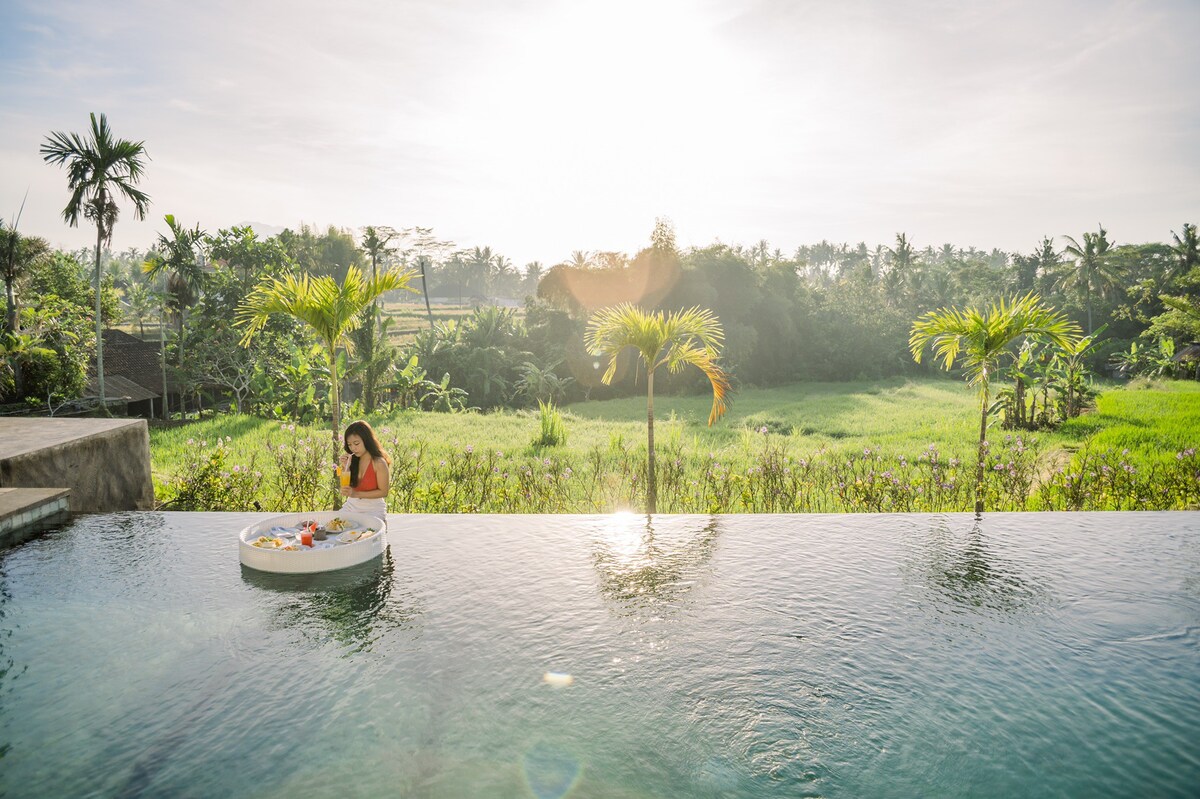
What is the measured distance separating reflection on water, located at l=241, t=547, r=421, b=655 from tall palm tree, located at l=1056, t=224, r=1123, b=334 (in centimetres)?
4945

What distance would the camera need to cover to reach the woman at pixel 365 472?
5.46m

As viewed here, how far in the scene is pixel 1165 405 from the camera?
57.7ft

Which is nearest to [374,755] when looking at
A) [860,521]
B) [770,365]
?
[860,521]

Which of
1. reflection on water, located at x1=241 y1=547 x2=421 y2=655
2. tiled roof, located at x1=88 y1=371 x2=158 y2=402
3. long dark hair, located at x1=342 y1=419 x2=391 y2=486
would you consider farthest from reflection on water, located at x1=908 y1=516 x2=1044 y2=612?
tiled roof, located at x1=88 y1=371 x2=158 y2=402

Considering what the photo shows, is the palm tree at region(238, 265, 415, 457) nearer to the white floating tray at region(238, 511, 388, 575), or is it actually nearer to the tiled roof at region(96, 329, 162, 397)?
the white floating tray at region(238, 511, 388, 575)

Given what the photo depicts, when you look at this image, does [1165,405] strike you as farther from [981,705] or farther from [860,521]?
[981,705]

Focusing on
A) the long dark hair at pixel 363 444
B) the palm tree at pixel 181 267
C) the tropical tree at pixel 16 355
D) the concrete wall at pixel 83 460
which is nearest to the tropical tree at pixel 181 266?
the palm tree at pixel 181 267

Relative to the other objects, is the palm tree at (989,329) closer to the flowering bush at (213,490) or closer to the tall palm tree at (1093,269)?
the flowering bush at (213,490)

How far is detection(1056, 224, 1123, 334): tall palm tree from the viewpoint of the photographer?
43500 mm

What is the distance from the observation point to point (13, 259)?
22.2 metres

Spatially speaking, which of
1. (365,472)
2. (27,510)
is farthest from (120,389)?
(365,472)

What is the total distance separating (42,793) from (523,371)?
27198mm

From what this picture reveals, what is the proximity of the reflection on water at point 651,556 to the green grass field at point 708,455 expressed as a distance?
1647mm

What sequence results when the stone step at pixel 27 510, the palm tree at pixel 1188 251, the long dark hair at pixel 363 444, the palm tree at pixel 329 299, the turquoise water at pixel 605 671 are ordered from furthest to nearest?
the palm tree at pixel 1188 251 → the palm tree at pixel 329 299 → the long dark hair at pixel 363 444 → the stone step at pixel 27 510 → the turquoise water at pixel 605 671
